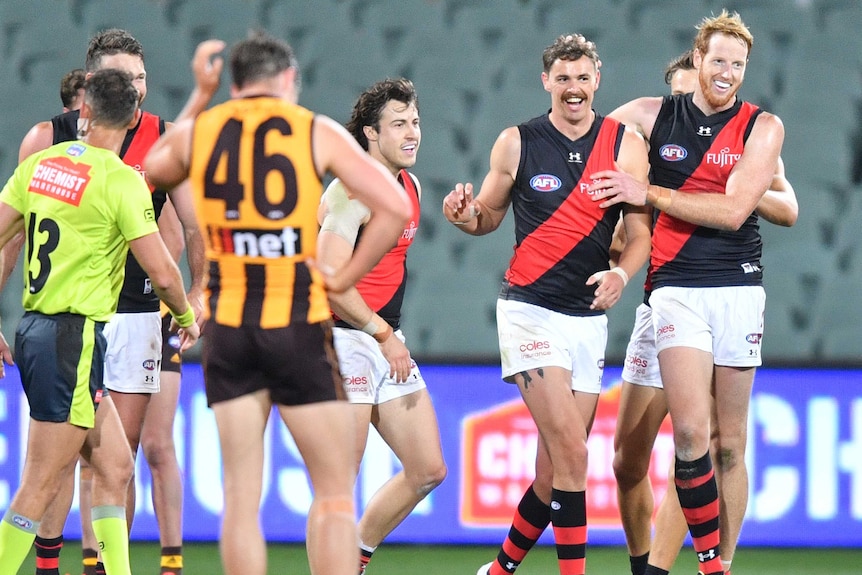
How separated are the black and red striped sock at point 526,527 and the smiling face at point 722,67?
1.80m

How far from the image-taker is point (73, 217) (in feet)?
13.8

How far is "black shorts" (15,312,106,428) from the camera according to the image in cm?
420

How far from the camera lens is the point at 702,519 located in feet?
15.8

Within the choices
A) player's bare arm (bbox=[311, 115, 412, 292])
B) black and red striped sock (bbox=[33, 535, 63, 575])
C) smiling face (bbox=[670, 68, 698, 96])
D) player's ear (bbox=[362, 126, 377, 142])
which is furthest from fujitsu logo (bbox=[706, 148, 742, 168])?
black and red striped sock (bbox=[33, 535, 63, 575])

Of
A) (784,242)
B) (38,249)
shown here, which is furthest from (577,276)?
(784,242)

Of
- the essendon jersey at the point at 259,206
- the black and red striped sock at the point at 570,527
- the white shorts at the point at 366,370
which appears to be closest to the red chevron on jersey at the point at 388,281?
the white shorts at the point at 366,370

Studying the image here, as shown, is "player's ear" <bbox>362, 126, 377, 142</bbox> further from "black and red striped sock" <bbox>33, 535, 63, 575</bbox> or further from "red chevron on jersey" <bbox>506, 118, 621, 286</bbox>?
"black and red striped sock" <bbox>33, 535, 63, 575</bbox>

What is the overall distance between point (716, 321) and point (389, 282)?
1.34 meters

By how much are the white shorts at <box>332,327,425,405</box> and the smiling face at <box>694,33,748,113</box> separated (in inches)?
64.7

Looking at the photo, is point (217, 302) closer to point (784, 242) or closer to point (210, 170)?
point (210, 170)

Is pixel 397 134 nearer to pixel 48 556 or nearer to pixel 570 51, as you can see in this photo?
pixel 570 51

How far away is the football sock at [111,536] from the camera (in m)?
4.50

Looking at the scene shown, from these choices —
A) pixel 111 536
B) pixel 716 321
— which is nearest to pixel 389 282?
pixel 716 321

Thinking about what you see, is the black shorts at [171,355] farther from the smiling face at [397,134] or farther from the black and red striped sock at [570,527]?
the black and red striped sock at [570,527]
